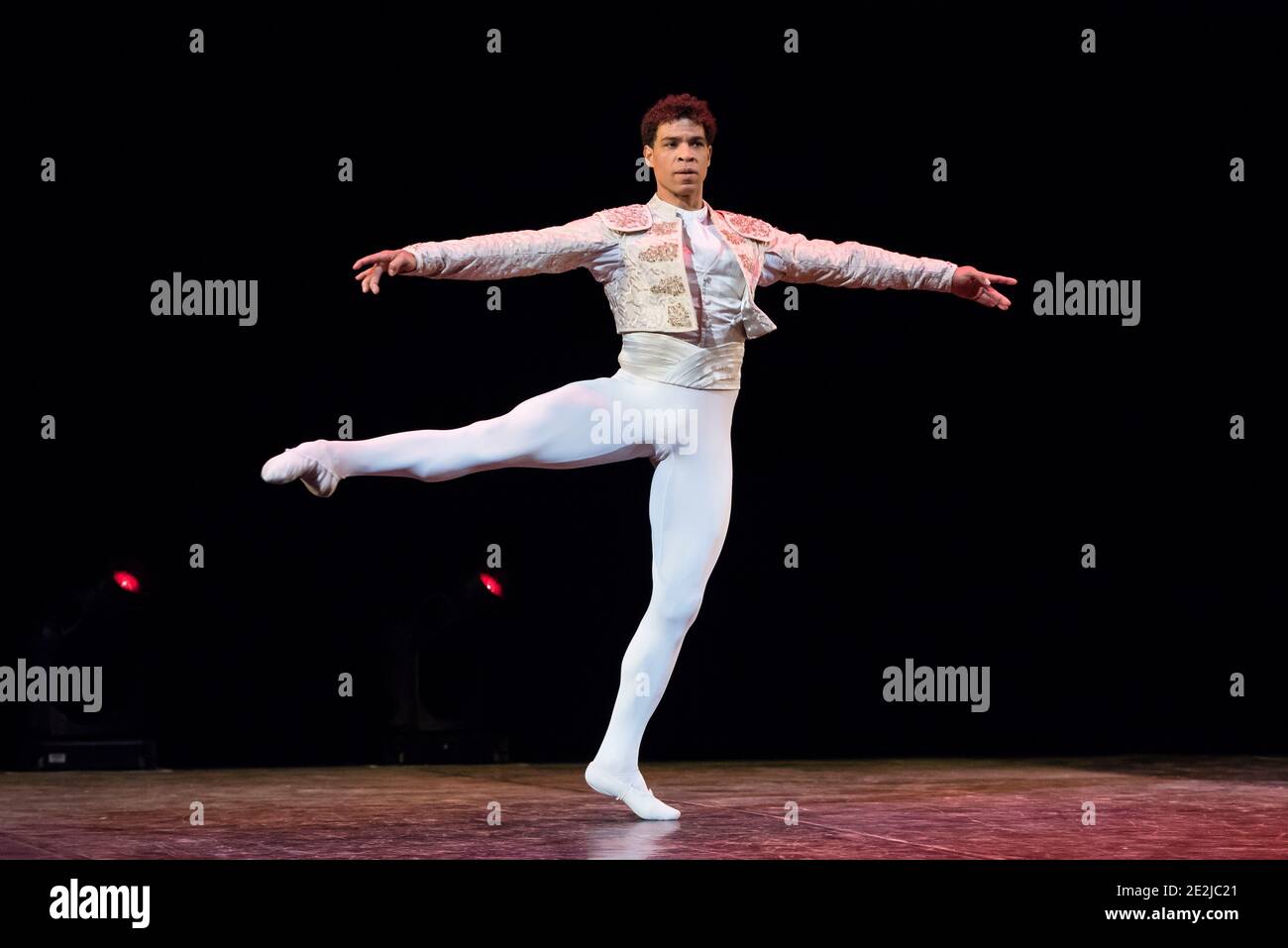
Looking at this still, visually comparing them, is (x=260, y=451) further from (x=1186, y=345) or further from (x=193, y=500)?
(x=1186, y=345)

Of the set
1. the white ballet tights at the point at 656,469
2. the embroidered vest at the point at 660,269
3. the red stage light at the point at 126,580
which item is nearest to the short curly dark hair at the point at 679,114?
the embroidered vest at the point at 660,269

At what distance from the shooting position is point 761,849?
3.37 meters

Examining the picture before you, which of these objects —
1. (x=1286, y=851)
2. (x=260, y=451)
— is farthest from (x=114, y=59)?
(x=1286, y=851)

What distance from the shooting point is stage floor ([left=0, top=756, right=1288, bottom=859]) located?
339 centimetres

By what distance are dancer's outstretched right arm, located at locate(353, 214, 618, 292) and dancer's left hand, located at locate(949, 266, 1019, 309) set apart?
0.84 m

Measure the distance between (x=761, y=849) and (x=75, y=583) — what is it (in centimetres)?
308

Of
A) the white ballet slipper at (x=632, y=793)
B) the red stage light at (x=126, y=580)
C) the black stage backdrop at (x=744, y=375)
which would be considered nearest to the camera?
the white ballet slipper at (x=632, y=793)

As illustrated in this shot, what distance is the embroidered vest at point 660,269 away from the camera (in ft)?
13.2

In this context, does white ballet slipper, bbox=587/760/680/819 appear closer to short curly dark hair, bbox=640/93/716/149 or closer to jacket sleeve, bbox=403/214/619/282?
jacket sleeve, bbox=403/214/619/282

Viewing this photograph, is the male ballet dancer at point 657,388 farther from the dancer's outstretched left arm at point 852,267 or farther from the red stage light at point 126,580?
the red stage light at point 126,580

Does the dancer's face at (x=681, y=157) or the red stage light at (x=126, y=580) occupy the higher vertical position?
the dancer's face at (x=681, y=157)

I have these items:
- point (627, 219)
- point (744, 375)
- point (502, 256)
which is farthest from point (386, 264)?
point (744, 375)

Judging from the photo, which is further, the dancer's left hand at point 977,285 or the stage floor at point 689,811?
the dancer's left hand at point 977,285

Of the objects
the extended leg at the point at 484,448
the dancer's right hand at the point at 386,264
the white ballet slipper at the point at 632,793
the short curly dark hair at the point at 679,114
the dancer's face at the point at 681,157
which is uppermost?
the short curly dark hair at the point at 679,114
